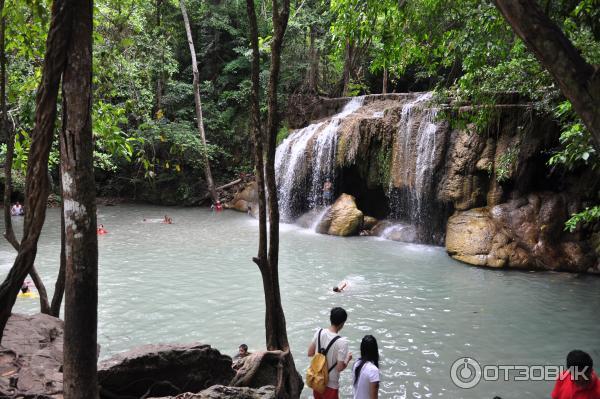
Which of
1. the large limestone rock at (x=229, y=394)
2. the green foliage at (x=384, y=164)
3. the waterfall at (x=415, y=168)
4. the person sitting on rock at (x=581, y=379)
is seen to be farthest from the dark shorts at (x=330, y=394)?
the green foliage at (x=384, y=164)

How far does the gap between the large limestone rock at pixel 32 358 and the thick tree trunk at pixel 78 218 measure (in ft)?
4.02

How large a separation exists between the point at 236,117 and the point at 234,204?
578 cm

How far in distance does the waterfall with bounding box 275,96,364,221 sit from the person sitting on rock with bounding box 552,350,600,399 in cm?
1402

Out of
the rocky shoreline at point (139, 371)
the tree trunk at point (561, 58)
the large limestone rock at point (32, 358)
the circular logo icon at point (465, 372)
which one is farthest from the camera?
the circular logo icon at point (465, 372)

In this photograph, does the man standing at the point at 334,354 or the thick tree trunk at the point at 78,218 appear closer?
the thick tree trunk at the point at 78,218

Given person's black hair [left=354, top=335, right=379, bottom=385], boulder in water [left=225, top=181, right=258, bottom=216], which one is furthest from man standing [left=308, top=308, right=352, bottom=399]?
boulder in water [left=225, top=181, right=258, bottom=216]

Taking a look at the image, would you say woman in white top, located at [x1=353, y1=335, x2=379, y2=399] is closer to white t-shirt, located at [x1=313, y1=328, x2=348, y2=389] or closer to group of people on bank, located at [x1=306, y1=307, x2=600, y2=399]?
group of people on bank, located at [x1=306, y1=307, x2=600, y2=399]

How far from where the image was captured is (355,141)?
1638 centimetres

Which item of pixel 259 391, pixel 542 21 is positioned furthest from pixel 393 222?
pixel 542 21

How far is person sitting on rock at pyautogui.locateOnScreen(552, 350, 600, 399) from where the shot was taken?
3.37m

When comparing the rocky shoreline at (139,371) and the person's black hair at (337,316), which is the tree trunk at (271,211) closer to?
the rocky shoreline at (139,371)

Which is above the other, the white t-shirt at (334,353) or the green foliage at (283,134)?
the green foliage at (283,134)

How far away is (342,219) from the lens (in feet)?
50.4

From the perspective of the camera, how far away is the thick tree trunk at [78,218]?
9.11ft
